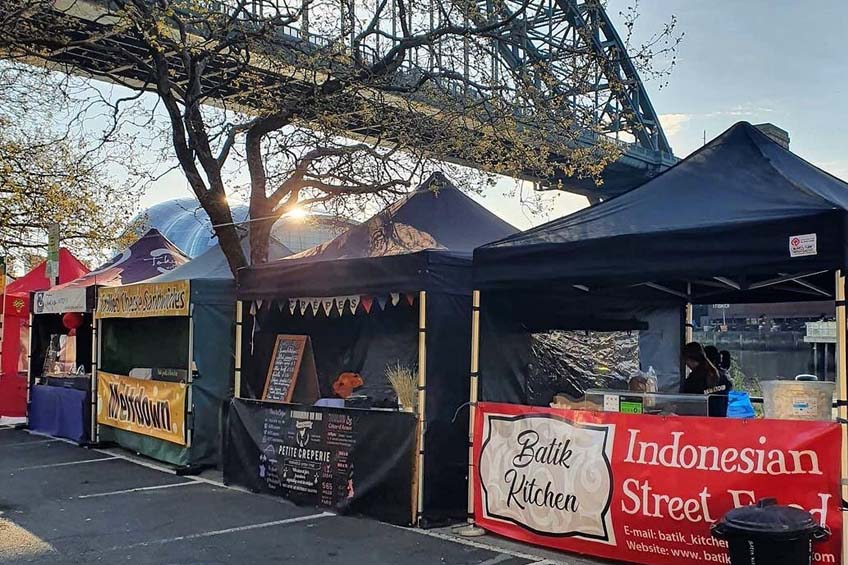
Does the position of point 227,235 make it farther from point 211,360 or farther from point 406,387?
point 406,387

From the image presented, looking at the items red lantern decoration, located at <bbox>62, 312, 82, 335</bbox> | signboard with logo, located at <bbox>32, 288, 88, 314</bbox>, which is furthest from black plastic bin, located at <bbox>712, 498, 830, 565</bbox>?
red lantern decoration, located at <bbox>62, 312, 82, 335</bbox>

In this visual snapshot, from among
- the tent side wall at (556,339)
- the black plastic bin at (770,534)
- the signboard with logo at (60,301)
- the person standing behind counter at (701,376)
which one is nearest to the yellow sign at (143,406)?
the signboard with logo at (60,301)

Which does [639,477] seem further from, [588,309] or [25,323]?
[25,323]

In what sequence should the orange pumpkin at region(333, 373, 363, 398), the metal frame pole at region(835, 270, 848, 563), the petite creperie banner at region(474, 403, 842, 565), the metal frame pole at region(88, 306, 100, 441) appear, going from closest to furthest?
the metal frame pole at region(835, 270, 848, 563)
the petite creperie banner at region(474, 403, 842, 565)
the orange pumpkin at region(333, 373, 363, 398)
the metal frame pole at region(88, 306, 100, 441)

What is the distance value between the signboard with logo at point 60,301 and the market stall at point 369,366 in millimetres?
Result: 4099

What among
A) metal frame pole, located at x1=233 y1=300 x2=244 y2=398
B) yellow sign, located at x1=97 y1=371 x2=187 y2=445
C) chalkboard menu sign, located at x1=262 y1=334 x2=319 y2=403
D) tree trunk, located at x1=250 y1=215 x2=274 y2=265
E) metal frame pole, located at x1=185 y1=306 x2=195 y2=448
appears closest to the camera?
metal frame pole, located at x1=233 y1=300 x2=244 y2=398

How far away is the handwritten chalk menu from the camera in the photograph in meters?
7.28

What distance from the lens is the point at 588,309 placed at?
7.98 metres

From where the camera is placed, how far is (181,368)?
1125cm

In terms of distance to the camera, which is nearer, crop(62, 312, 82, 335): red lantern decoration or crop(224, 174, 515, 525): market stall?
crop(224, 174, 515, 525): market stall

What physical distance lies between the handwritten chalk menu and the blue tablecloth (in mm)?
5234

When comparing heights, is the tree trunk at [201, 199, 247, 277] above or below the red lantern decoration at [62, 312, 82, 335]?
above

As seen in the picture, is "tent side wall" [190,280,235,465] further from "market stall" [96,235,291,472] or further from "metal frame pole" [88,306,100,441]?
"metal frame pole" [88,306,100,441]

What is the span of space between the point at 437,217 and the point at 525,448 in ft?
11.1
